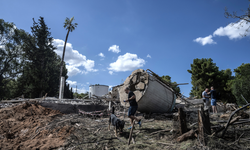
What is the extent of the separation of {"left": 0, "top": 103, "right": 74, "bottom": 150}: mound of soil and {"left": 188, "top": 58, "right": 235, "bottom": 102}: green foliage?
26047mm

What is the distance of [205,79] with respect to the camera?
93.4 ft

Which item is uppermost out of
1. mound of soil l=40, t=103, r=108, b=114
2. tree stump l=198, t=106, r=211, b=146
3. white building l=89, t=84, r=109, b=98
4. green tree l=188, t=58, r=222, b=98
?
green tree l=188, t=58, r=222, b=98

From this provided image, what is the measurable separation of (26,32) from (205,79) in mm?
35683

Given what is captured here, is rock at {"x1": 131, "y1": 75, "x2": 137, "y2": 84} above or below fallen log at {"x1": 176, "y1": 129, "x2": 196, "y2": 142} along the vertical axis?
above

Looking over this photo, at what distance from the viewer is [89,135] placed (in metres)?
5.77

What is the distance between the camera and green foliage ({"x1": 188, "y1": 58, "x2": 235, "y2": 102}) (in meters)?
27.5

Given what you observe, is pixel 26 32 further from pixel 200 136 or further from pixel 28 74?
pixel 200 136

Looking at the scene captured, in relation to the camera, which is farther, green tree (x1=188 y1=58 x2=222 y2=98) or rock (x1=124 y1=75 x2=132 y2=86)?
green tree (x1=188 y1=58 x2=222 y2=98)

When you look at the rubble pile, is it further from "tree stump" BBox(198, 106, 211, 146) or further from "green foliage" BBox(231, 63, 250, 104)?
"green foliage" BBox(231, 63, 250, 104)

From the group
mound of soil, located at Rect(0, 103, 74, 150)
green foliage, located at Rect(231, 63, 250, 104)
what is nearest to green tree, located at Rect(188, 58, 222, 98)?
green foliage, located at Rect(231, 63, 250, 104)

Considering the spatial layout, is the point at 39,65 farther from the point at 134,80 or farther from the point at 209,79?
the point at 209,79

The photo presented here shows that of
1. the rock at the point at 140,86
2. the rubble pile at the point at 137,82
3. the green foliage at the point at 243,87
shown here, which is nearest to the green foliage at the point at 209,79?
the green foliage at the point at 243,87

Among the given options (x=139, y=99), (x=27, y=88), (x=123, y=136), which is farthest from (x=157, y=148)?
(x=27, y=88)

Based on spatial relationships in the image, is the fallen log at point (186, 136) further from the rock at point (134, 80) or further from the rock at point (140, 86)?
the rock at point (134, 80)
